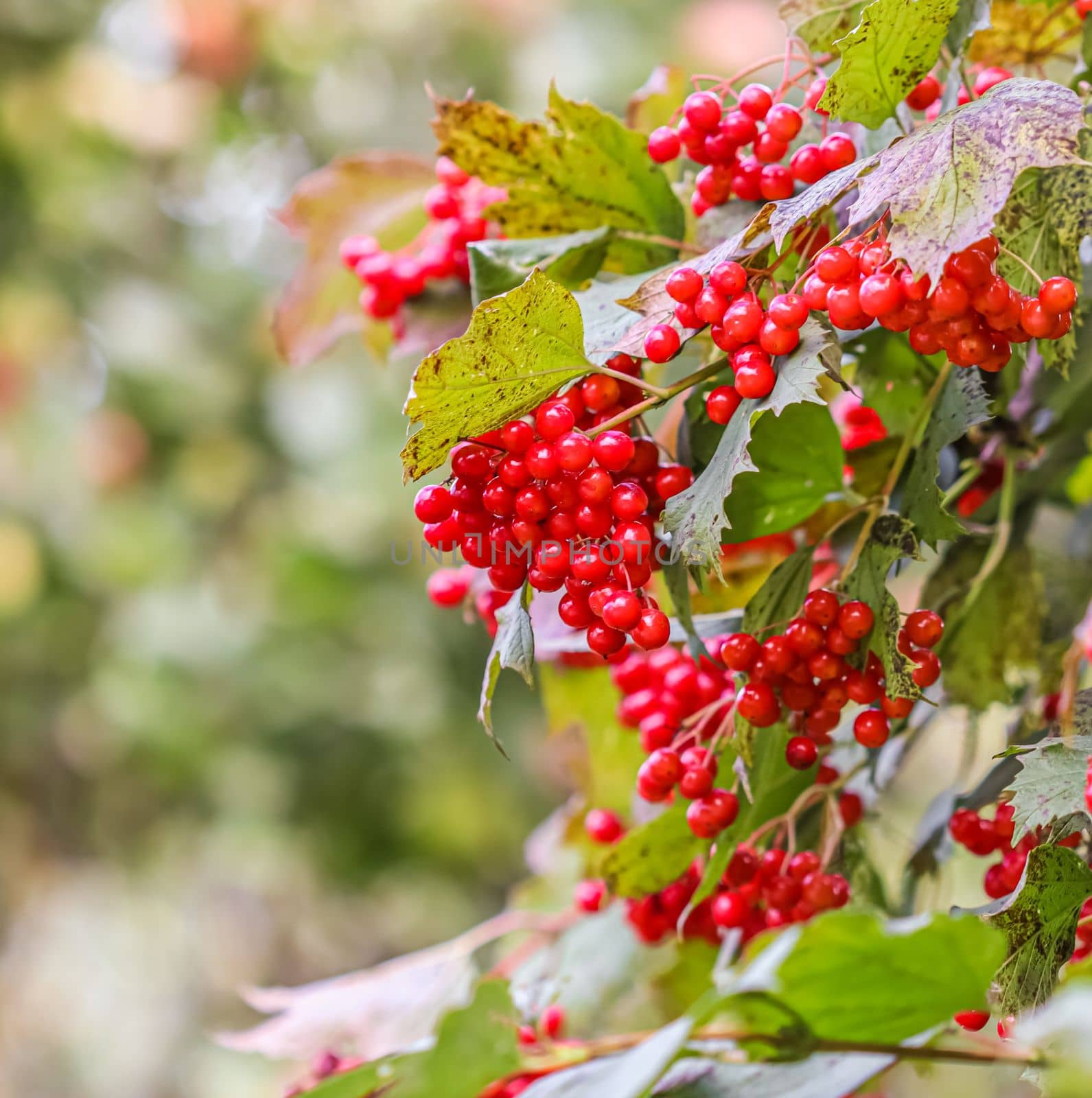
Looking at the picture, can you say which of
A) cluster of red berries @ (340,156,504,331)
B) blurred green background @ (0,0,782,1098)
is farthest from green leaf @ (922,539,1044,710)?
blurred green background @ (0,0,782,1098)

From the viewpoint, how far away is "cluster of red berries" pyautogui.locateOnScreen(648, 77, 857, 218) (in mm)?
307

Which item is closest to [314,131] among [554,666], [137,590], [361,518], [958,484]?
[361,518]

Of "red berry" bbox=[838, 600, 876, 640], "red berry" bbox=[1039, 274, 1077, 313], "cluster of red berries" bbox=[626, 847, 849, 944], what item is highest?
"red berry" bbox=[1039, 274, 1077, 313]

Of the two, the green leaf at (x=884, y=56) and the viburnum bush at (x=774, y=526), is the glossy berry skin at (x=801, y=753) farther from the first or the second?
the green leaf at (x=884, y=56)

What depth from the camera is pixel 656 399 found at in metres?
0.28

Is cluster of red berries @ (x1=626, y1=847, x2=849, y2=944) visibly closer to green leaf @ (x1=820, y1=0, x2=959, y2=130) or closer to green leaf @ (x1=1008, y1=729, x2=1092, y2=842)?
green leaf @ (x1=1008, y1=729, x2=1092, y2=842)

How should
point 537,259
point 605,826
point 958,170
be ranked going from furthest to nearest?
point 605,826 < point 537,259 < point 958,170

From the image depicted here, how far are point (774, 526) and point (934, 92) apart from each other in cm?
14

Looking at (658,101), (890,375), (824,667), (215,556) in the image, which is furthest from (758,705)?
(215,556)

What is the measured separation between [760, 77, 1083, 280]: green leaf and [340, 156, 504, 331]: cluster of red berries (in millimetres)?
187

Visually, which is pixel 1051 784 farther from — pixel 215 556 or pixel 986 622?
pixel 215 556

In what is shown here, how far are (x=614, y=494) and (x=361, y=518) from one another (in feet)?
4.33

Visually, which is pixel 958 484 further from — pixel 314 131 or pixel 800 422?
pixel 314 131

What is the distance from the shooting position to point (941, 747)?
1699 mm
